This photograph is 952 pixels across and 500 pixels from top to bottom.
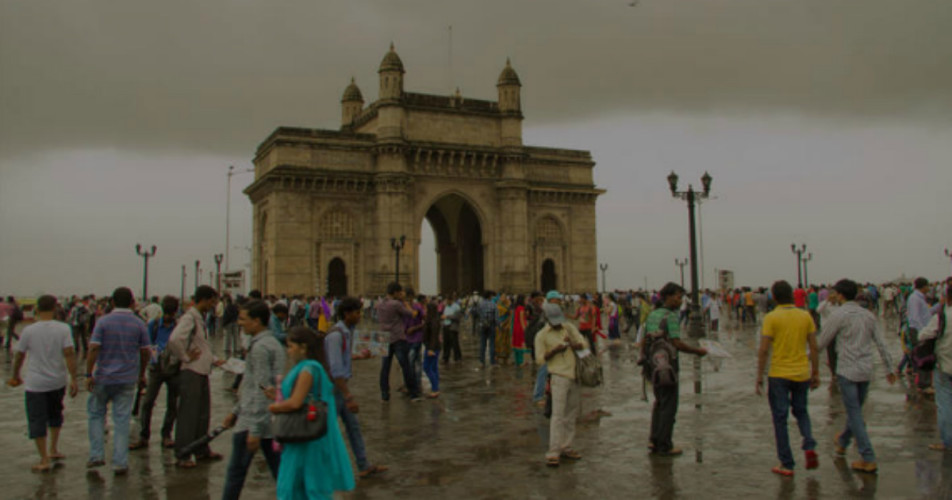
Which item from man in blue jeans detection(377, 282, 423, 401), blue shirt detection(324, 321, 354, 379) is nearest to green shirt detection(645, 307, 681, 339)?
blue shirt detection(324, 321, 354, 379)

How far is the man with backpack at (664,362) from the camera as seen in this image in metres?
7.46

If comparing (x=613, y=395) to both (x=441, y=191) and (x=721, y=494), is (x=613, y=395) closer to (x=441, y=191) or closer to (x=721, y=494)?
(x=721, y=494)

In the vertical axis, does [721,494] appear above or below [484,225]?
below

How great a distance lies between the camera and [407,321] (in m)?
11.2

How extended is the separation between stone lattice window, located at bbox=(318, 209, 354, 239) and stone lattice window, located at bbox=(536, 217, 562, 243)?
1191 centimetres

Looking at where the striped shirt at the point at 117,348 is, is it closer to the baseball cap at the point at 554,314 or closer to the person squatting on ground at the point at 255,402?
the person squatting on ground at the point at 255,402

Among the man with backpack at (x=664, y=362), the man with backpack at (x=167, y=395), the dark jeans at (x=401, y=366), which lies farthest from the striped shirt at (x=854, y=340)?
the man with backpack at (x=167, y=395)

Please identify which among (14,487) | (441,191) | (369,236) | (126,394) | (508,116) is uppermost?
(508,116)

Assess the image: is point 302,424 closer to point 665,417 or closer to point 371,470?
point 371,470

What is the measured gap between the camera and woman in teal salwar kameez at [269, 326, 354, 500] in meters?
4.72

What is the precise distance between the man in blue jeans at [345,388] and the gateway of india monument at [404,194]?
1180 inches

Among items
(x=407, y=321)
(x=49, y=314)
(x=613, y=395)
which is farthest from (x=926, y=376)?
(x=49, y=314)

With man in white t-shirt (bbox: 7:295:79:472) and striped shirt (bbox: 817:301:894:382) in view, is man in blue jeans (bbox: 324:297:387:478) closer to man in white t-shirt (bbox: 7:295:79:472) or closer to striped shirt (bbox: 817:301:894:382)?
man in white t-shirt (bbox: 7:295:79:472)

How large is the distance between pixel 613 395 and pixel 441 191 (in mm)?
31769
